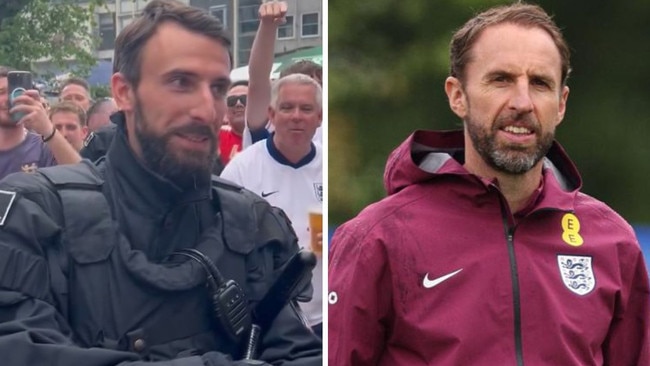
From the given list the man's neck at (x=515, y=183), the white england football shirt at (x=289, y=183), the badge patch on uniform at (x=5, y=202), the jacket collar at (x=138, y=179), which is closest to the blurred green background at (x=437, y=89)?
the man's neck at (x=515, y=183)

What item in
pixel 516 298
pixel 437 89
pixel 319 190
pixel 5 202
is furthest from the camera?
pixel 437 89

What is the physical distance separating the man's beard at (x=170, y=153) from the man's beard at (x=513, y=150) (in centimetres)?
61

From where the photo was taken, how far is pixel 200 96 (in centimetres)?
199

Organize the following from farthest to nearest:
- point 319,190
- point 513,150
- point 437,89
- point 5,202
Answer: point 437,89, point 513,150, point 319,190, point 5,202

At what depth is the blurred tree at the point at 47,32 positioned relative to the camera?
6.51ft

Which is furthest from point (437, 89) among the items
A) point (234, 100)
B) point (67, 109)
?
point (67, 109)

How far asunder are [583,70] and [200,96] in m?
1.02

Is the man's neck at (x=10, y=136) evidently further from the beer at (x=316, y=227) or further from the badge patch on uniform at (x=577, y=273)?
the badge patch on uniform at (x=577, y=273)

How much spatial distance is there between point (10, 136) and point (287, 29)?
53cm

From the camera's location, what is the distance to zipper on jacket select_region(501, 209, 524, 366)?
2150mm

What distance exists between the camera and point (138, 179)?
1991 mm

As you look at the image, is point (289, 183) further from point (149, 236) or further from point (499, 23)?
point (499, 23)

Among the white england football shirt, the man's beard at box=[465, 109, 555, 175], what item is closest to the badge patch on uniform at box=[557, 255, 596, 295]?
the man's beard at box=[465, 109, 555, 175]

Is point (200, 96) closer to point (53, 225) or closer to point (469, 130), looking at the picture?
point (53, 225)
